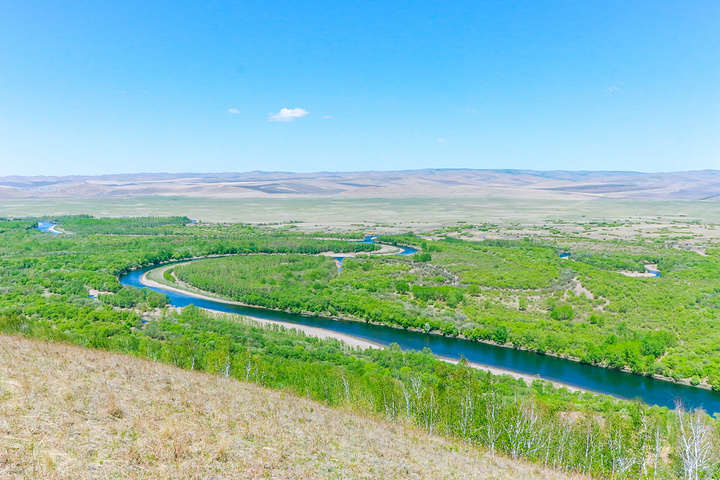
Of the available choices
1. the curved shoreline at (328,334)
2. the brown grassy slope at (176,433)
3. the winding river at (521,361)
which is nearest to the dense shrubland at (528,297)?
the winding river at (521,361)

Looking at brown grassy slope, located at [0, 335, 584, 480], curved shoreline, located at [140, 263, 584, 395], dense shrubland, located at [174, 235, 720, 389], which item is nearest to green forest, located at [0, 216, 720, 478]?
dense shrubland, located at [174, 235, 720, 389]

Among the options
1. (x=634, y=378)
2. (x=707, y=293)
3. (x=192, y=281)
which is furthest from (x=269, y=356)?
(x=707, y=293)

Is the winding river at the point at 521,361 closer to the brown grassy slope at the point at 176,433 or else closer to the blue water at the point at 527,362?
the blue water at the point at 527,362

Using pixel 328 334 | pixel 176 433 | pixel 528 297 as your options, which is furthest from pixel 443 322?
pixel 176 433

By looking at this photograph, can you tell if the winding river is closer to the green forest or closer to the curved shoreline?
the curved shoreline

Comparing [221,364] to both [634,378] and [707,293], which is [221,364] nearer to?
[634,378]

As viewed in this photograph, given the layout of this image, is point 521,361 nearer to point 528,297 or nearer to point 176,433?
point 528,297

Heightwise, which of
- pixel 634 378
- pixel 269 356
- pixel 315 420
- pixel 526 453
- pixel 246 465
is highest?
pixel 246 465

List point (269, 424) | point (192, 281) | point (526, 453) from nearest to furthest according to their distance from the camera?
point (269, 424) < point (526, 453) < point (192, 281)

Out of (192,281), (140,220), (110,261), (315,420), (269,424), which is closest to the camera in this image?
(269,424)
